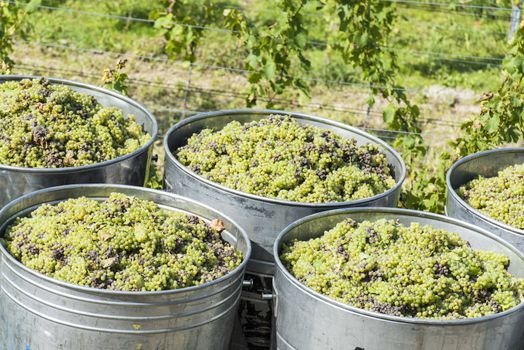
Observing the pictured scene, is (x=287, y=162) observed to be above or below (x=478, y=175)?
above

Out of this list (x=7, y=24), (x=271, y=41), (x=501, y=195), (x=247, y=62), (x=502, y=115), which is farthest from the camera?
(x=7, y=24)

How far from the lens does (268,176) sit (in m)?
3.34

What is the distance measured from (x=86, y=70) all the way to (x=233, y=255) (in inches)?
177

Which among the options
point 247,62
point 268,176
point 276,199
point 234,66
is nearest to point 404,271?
point 276,199

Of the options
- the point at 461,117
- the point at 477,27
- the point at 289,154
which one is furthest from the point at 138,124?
the point at 477,27

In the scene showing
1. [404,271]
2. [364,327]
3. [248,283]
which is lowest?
[248,283]

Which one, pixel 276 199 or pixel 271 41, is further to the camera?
pixel 271 41

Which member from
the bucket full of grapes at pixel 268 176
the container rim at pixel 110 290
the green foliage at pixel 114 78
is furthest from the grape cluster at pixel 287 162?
the green foliage at pixel 114 78

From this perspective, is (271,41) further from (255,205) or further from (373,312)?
(373,312)

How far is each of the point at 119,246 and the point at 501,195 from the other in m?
1.78

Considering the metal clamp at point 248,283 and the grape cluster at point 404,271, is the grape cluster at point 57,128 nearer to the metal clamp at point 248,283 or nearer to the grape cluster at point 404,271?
the metal clamp at point 248,283

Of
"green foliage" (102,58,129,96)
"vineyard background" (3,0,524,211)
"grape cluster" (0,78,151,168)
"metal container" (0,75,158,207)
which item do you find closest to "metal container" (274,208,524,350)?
"metal container" (0,75,158,207)

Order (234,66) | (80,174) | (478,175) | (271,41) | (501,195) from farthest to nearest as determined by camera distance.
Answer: (234,66)
(271,41)
(478,175)
(501,195)
(80,174)

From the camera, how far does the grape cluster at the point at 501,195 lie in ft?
11.4
